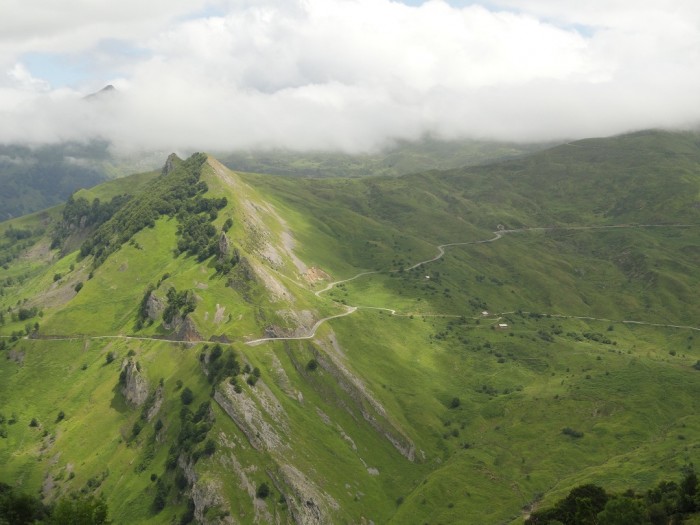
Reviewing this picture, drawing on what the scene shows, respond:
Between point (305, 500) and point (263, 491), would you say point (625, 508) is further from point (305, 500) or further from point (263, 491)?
point (263, 491)

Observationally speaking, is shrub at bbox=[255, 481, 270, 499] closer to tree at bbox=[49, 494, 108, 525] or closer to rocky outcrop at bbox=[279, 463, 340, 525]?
rocky outcrop at bbox=[279, 463, 340, 525]

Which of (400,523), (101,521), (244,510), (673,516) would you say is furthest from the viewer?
(400,523)

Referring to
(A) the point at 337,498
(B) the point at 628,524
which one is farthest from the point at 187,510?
(B) the point at 628,524

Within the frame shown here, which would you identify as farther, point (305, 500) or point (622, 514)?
point (305, 500)

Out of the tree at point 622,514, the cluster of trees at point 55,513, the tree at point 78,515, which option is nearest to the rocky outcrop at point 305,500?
the cluster of trees at point 55,513

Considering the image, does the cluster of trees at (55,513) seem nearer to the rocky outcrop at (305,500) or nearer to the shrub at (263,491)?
the shrub at (263,491)

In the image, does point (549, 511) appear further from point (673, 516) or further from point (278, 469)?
point (278, 469)

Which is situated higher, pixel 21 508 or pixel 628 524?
pixel 21 508

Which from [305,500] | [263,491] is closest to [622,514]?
[305,500]
